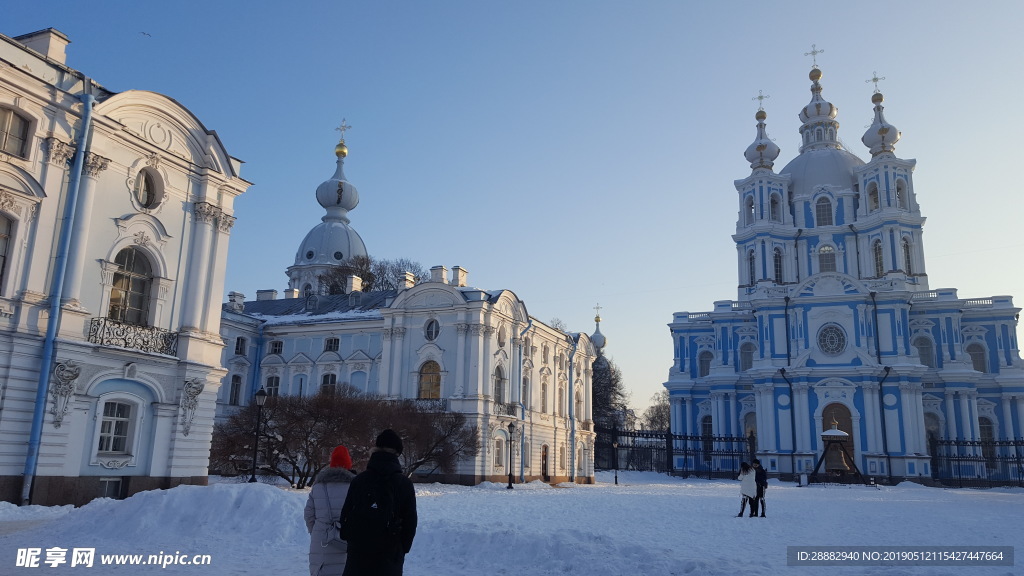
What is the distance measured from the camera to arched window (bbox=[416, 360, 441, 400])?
120 ft

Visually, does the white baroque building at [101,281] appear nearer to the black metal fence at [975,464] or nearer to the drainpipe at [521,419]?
the drainpipe at [521,419]

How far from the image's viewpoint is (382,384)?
1483 inches

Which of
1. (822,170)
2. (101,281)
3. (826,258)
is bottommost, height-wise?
(101,281)

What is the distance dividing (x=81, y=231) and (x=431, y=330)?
2094cm

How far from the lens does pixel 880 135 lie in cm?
5597

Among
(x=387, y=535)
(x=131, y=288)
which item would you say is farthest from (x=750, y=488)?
(x=131, y=288)

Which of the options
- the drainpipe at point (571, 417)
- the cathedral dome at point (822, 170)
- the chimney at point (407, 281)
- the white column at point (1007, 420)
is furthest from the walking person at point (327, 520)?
the cathedral dome at point (822, 170)

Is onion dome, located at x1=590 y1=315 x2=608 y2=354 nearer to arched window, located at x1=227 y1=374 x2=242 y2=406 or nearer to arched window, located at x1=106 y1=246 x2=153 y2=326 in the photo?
arched window, located at x1=227 y1=374 x2=242 y2=406

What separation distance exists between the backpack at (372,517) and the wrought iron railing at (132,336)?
1479cm

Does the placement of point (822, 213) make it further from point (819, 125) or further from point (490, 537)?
point (490, 537)

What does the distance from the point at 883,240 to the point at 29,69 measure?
170 ft

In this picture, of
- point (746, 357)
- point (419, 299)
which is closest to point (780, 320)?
point (746, 357)

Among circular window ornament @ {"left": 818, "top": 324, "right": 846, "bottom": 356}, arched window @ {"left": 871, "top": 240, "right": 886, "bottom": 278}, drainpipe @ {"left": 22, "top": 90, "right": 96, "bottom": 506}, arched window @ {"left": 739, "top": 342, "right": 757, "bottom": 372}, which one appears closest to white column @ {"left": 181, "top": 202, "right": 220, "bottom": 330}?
drainpipe @ {"left": 22, "top": 90, "right": 96, "bottom": 506}

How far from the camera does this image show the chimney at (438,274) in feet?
125
